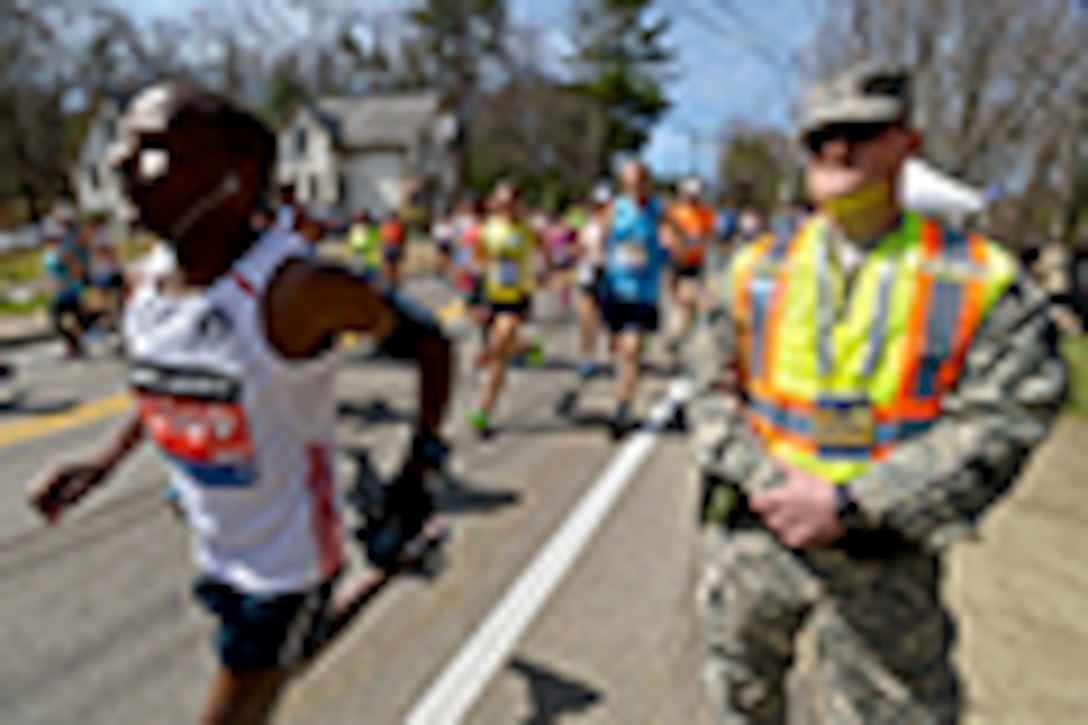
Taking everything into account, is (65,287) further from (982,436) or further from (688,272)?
(982,436)

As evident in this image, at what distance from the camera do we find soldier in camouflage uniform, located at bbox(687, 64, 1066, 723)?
1.62 metres

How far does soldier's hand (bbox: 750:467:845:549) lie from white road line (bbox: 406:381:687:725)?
0.45 metres

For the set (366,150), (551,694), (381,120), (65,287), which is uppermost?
(381,120)

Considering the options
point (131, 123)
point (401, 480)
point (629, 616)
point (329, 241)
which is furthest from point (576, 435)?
point (329, 241)

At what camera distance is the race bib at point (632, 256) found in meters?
6.40

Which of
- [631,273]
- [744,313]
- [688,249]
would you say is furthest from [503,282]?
[744,313]

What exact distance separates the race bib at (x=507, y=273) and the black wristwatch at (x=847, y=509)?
5357 mm

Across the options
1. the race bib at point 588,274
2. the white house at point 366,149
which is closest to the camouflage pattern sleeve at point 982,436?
the race bib at point 588,274

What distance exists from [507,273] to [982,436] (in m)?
5.50

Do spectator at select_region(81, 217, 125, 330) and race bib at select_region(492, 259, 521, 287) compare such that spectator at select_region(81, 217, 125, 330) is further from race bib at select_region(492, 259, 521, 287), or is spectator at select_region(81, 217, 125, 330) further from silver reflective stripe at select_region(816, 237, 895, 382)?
silver reflective stripe at select_region(816, 237, 895, 382)

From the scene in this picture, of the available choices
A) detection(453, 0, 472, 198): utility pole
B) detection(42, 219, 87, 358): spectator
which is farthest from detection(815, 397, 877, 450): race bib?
detection(453, 0, 472, 198): utility pole

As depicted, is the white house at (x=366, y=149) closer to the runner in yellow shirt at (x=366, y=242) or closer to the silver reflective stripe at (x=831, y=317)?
the runner in yellow shirt at (x=366, y=242)

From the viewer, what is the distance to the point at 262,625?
6.03 feet

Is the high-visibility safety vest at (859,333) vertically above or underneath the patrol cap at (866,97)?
underneath
